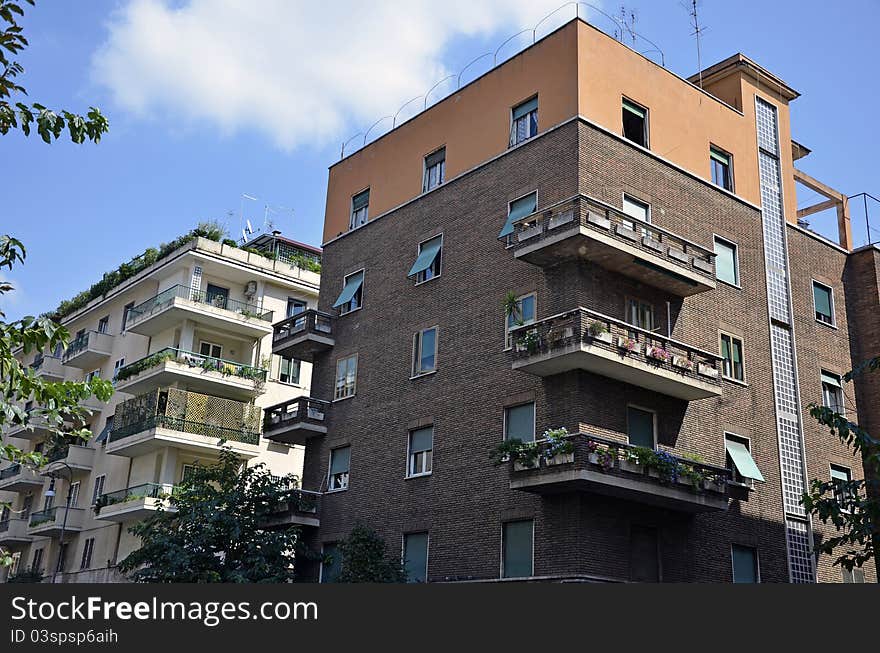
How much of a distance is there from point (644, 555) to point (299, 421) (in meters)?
13.6

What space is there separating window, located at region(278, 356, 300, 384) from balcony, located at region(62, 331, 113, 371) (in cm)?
1032

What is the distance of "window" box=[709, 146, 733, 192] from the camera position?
1364 inches

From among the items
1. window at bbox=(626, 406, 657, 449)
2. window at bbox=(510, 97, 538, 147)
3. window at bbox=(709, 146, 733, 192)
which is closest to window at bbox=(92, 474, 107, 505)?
window at bbox=(510, 97, 538, 147)

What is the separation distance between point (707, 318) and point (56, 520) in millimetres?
34330

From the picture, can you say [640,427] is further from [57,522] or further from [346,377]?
[57,522]

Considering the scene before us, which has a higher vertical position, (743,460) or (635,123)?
(635,123)

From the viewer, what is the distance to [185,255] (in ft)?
158

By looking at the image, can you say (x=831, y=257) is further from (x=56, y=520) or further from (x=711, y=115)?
(x=56, y=520)

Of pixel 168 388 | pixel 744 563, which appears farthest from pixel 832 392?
pixel 168 388

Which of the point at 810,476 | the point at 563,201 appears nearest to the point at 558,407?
the point at 563,201

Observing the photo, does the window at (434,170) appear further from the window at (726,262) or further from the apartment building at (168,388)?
the apartment building at (168,388)

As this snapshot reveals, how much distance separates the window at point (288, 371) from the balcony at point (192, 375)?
1.86 m

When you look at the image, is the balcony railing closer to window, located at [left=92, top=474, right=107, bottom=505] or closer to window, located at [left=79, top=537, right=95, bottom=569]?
window, located at [left=92, top=474, right=107, bottom=505]

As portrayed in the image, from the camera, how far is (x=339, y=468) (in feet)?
115
